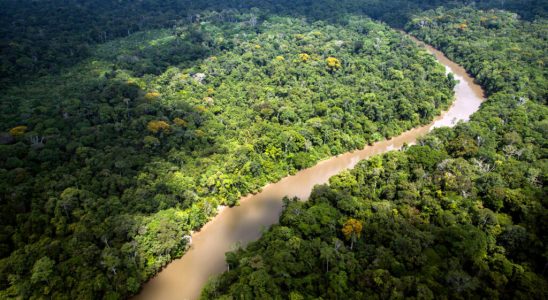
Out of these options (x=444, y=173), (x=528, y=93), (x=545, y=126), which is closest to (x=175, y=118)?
(x=444, y=173)

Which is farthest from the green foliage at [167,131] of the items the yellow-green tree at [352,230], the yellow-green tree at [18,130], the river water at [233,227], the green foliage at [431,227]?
the green foliage at [431,227]

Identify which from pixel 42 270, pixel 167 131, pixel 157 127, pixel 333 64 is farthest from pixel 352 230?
pixel 333 64

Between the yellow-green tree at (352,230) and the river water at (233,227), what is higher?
the yellow-green tree at (352,230)

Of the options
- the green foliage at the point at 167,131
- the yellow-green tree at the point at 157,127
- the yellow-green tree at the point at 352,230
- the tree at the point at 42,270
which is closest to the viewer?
the tree at the point at 42,270

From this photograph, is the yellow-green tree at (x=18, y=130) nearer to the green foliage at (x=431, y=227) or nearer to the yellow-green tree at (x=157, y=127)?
the yellow-green tree at (x=157, y=127)

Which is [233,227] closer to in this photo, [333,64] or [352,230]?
[352,230]

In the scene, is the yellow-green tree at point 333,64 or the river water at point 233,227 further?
the yellow-green tree at point 333,64
